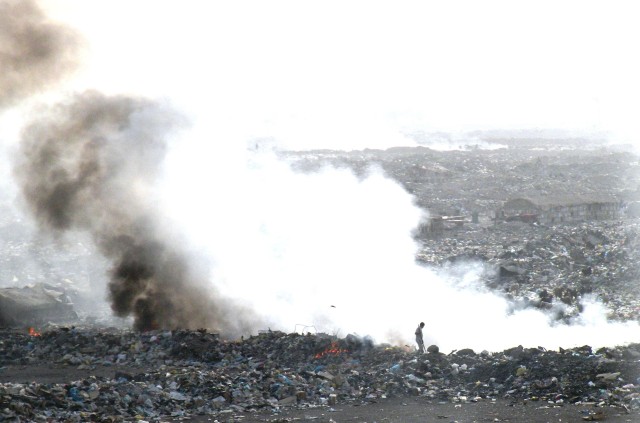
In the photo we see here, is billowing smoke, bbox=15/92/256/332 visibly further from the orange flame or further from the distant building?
the distant building

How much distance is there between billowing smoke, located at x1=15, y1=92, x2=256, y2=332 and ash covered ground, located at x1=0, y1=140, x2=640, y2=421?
1009mm

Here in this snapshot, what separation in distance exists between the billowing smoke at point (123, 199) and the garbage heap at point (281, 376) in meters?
1.98

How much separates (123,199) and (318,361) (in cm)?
571

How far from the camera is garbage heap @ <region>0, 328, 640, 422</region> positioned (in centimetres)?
1005

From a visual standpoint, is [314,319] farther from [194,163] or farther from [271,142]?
[271,142]

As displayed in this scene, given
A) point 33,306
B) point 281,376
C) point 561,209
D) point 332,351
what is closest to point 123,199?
point 33,306

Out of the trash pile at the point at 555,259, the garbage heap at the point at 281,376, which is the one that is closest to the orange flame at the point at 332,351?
the garbage heap at the point at 281,376

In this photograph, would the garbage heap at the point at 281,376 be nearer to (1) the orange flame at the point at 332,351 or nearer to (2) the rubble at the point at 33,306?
(1) the orange flame at the point at 332,351

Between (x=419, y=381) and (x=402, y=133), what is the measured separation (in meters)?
50.7

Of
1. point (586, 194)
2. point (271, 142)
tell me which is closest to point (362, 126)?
point (271, 142)

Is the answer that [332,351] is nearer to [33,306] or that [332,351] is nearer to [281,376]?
[281,376]

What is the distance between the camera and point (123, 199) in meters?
16.2

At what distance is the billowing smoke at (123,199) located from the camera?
15.6 metres

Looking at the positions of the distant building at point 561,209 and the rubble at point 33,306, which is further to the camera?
the distant building at point 561,209
